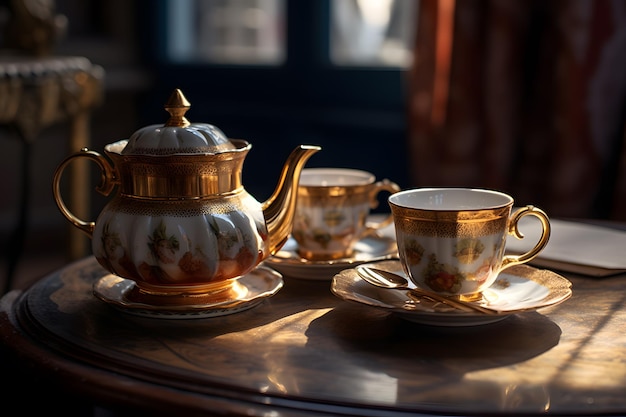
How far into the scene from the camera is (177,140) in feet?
2.30

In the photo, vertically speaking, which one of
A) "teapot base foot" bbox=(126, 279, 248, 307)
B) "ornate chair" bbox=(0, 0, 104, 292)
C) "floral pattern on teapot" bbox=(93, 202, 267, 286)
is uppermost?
"ornate chair" bbox=(0, 0, 104, 292)

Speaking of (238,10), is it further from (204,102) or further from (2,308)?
(2,308)

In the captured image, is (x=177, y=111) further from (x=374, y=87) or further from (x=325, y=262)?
(x=374, y=87)

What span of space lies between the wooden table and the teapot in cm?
4

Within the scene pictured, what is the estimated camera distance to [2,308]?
749mm

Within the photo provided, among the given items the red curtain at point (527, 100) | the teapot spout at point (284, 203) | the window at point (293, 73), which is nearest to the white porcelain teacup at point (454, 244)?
the teapot spout at point (284, 203)

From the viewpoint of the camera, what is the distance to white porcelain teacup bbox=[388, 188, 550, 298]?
676 millimetres

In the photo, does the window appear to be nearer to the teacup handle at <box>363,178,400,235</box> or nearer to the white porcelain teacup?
the teacup handle at <box>363,178,400,235</box>

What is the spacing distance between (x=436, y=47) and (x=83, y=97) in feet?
2.48

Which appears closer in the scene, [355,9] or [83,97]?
[83,97]

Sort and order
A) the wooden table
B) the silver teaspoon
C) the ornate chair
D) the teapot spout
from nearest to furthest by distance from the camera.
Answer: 1. the wooden table
2. the silver teaspoon
3. the teapot spout
4. the ornate chair

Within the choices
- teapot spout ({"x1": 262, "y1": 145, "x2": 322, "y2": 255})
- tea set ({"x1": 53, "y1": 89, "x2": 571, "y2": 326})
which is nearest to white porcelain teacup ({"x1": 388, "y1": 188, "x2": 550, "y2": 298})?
tea set ({"x1": 53, "y1": 89, "x2": 571, "y2": 326})

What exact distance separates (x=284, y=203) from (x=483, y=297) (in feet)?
0.63

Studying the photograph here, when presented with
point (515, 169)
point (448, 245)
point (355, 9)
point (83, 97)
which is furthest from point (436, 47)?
point (448, 245)
